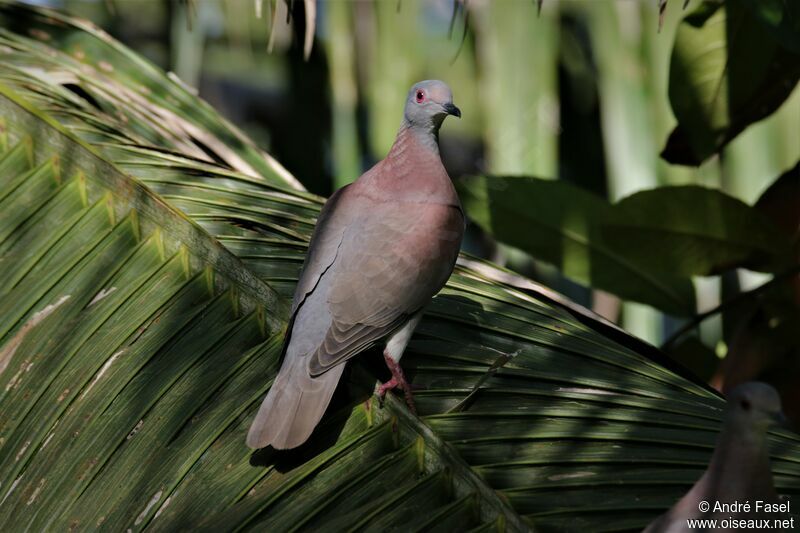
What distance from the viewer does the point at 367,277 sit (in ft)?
7.03

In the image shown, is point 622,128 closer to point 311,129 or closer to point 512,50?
point 512,50

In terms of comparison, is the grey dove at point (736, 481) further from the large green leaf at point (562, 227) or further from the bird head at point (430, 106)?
the large green leaf at point (562, 227)

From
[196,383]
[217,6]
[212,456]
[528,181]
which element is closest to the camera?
[212,456]

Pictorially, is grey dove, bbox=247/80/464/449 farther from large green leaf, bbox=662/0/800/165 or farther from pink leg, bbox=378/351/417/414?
large green leaf, bbox=662/0/800/165

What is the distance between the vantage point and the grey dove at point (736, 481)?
55.4 inches

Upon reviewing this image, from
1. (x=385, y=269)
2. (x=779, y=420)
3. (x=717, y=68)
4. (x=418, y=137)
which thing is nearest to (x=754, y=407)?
(x=779, y=420)

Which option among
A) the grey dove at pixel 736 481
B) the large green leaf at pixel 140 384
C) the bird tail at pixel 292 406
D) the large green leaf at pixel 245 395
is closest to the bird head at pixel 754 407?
the grey dove at pixel 736 481

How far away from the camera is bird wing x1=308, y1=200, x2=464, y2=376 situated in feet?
6.81

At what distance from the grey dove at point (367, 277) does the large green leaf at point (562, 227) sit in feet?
2.00

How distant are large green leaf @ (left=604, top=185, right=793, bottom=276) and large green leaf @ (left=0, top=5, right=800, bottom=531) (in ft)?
1.81

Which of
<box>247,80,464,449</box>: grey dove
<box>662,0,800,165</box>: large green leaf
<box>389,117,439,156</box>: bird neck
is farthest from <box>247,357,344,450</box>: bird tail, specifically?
<box>662,0,800,165</box>: large green leaf

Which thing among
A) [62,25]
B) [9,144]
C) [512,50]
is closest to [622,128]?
[512,50]

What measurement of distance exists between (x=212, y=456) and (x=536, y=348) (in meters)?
0.70

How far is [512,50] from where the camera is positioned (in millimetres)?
4477
